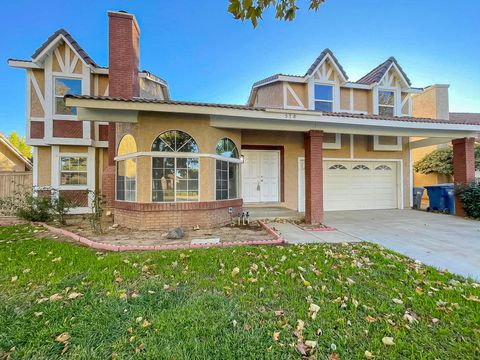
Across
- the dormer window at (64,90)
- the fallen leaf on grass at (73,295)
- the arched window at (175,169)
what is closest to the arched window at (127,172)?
the arched window at (175,169)

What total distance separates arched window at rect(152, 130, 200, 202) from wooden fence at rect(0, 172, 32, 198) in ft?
24.9

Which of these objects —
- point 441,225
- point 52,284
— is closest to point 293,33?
point 441,225

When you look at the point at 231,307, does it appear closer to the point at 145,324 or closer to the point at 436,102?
the point at 145,324

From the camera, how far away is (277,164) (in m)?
11.1

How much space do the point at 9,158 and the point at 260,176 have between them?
16.5 m

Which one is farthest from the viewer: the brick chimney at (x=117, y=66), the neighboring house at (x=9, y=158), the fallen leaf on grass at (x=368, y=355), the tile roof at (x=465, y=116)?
the tile roof at (x=465, y=116)

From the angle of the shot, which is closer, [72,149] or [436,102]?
[72,149]

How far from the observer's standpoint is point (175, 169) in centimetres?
745

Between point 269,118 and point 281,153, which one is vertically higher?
point 269,118

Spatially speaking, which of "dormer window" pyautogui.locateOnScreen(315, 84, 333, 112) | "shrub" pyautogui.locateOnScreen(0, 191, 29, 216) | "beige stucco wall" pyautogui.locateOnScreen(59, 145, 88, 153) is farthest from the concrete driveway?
"shrub" pyautogui.locateOnScreen(0, 191, 29, 216)

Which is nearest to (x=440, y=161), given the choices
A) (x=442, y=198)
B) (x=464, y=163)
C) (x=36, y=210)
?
(x=442, y=198)

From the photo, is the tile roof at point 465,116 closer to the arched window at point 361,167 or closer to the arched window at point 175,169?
the arched window at point 361,167

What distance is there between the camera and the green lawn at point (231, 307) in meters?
2.34

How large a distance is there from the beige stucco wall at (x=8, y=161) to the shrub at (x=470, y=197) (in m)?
24.2
